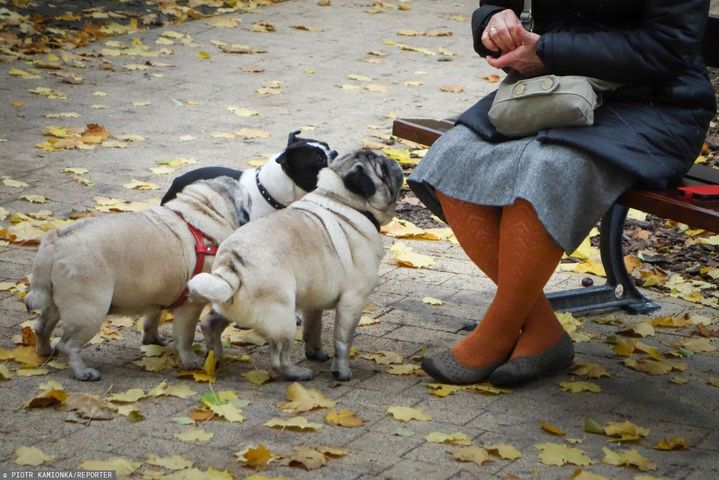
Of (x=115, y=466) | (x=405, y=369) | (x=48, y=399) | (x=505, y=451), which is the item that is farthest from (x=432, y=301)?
(x=115, y=466)

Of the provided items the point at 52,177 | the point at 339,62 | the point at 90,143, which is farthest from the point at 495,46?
the point at 339,62

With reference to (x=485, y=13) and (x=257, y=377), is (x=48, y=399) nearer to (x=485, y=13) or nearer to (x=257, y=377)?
(x=257, y=377)

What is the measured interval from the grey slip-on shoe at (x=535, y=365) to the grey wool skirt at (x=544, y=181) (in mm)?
560

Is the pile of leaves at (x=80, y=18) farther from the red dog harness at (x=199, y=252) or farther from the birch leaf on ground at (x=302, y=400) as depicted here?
the birch leaf on ground at (x=302, y=400)

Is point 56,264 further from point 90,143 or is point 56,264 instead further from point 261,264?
point 90,143

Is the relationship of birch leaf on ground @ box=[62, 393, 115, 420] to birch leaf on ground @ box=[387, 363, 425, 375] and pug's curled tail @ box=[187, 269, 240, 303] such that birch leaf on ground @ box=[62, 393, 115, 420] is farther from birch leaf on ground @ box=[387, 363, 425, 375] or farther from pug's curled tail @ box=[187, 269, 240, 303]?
birch leaf on ground @ box=[387, 363, 425, 375]

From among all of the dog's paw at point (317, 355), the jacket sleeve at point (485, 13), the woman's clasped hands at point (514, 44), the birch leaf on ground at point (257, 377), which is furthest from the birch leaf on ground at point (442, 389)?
the jacket sleeve at point (485, 13)

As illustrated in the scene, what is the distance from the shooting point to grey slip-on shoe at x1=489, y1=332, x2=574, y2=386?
4559 millimetres

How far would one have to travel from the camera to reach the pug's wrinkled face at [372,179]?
465 cm

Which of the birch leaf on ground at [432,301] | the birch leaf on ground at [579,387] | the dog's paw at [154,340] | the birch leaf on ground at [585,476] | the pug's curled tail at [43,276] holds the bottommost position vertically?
the birch leaf on ground at [432,301]

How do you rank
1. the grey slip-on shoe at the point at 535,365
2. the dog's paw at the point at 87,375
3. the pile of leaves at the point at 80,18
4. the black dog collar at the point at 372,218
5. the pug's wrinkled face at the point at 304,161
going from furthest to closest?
the pile of leaves at the point at 80,18
the pug's wrinkled face at the point at 304,161
the black dog collar at the point at 372,218
the grey slip-on shoe at the point at 535,365
the dog's paw at the point at 87,375

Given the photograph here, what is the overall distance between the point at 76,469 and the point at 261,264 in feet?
3.45

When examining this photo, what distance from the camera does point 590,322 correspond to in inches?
217

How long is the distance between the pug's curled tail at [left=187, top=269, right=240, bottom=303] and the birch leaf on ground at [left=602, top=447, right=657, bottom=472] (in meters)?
1.45
